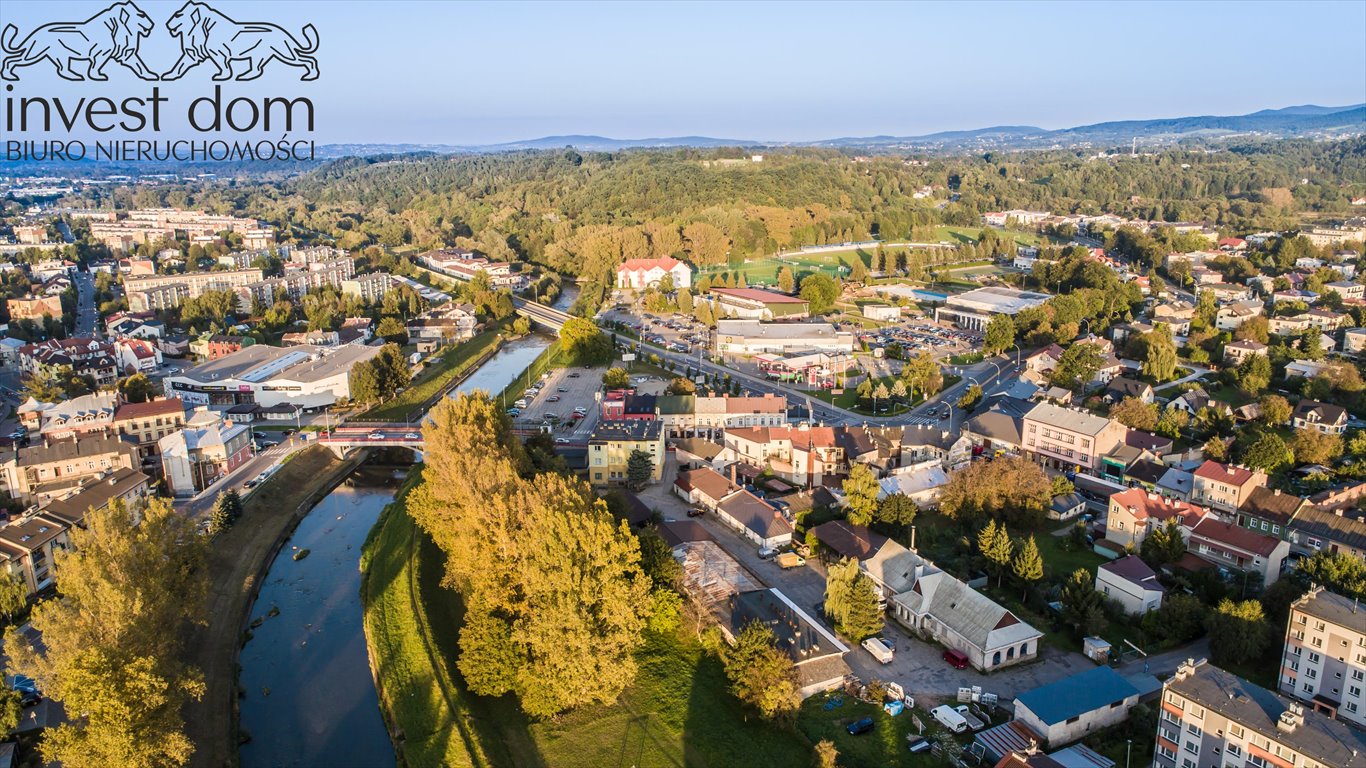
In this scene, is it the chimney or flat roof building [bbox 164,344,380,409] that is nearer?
the chimney

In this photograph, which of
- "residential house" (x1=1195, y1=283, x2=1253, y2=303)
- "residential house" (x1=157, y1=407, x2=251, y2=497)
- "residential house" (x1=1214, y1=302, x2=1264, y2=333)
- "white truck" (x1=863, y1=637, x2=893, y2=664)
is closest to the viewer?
"white truck" (x1=863, y1=637, x2=893, y2=664)

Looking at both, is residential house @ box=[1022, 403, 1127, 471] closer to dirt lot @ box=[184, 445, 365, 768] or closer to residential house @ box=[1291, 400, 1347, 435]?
residential house @ box=[1291, 400, 1347, 435]

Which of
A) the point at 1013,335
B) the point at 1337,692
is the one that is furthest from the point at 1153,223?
the point at 1337,692

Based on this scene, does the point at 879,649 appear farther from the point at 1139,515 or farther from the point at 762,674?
the point at 1139,515

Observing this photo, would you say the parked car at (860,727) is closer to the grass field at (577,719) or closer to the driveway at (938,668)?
the grass field at (577,719)

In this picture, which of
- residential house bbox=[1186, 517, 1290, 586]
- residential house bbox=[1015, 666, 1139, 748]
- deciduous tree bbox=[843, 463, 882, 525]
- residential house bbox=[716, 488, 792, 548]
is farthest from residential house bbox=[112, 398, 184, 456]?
residential house bbox=[1186, 517, 1290, 586]

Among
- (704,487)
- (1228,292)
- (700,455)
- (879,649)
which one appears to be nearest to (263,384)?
(700,455)

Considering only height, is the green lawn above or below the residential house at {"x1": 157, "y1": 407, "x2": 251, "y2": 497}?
below
